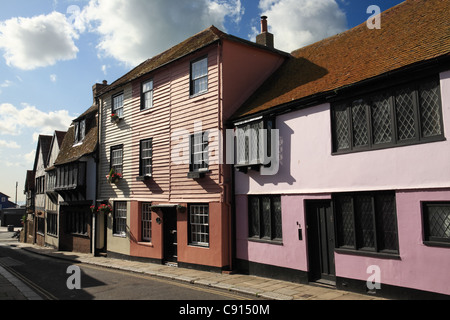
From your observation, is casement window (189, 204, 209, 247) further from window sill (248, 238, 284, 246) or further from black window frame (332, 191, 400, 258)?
black window frame (332, 191, 400, 258)

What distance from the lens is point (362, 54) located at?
37.3 ft

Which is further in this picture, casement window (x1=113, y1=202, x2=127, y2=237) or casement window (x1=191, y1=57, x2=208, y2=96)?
casement window (x1=113, y1=202, x2=127, y2=237)

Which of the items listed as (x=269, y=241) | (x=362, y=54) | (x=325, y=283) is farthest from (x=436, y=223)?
(x=362, y=54)

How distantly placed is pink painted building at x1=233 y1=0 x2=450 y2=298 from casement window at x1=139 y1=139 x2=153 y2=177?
Answer: 5.89 metres

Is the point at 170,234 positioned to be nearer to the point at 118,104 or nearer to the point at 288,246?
the point at 288,246

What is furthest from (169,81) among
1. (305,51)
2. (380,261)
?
(380,261)

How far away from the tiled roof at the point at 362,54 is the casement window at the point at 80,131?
15411 millimetres

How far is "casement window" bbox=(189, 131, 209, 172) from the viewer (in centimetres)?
1422

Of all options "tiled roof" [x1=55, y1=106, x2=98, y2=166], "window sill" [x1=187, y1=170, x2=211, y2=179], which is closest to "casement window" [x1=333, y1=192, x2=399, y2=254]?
"window sill" [x1=187, y1=170, x2=211, y2=179]

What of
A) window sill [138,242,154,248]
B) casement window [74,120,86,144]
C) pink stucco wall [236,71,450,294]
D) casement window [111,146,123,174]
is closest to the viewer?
pink stucco wall [236,71,450,294]

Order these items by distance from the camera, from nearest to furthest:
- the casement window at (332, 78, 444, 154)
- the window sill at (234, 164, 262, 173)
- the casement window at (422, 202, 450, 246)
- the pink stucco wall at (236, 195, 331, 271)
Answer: the casement window at (422, 202, 450, 246) → the casement window at (332, 78, 444, 154) → the pink stucco wall at (236, 195, 331, 271) → the window sill at (234, 164, 262, 173)

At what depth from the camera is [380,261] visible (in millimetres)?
8773

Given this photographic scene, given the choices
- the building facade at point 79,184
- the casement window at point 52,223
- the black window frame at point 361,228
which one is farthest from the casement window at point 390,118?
the casement window at point 52,223
